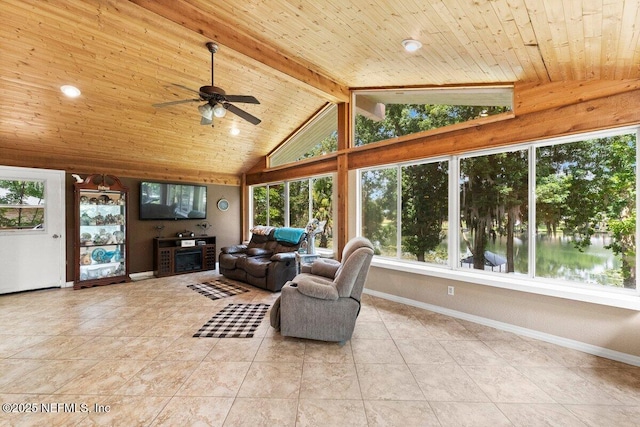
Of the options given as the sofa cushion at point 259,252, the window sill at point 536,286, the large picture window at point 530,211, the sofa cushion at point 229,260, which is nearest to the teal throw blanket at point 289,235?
the sofa cushion at point 259,252

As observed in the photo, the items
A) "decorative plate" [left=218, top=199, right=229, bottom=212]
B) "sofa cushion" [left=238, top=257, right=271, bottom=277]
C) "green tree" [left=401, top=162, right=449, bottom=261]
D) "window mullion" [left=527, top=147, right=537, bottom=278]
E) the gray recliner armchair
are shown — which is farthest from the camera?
"decorative plate" [left=218, top=199, right=229, bottom=212]

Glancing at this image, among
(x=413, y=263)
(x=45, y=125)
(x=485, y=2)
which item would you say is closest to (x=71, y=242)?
(x=45, y=125)

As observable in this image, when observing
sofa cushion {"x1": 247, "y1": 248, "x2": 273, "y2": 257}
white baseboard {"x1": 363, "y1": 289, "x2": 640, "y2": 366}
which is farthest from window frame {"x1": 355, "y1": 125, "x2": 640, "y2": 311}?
sofa cushion {"x1": 247, "y1": 248, "x2": 273, "y2": 257}

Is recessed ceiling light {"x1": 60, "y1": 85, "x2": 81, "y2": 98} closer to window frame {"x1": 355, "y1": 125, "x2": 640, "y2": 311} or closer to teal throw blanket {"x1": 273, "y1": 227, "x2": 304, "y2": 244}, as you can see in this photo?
teal throw blanket {"x1": 273, "y1": 227, "x2": 304, "y2": 244}

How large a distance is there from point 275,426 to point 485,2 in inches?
125

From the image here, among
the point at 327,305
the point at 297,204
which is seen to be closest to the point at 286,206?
the point at 297,204

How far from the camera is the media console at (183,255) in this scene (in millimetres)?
5820

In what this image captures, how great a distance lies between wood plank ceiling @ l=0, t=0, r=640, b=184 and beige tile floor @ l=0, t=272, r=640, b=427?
265cm

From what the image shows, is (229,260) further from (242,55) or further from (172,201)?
(242,55)

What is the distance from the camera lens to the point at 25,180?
468cm

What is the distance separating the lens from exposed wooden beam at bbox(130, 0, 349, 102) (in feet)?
8.69

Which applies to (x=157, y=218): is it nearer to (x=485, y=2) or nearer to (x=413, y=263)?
(x=413, y=263)

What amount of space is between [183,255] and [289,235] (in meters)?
2.57

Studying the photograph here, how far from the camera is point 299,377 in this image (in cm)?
228
